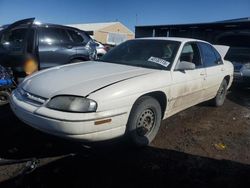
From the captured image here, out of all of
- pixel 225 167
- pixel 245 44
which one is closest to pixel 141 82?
pixel 225 167

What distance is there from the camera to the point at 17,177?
9.63 feet

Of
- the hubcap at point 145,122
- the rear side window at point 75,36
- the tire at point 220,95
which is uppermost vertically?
the rear side window at point 75,36

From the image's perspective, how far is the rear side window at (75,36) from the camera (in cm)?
764

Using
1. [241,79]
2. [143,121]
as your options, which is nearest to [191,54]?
[143,121]

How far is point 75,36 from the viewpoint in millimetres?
7758

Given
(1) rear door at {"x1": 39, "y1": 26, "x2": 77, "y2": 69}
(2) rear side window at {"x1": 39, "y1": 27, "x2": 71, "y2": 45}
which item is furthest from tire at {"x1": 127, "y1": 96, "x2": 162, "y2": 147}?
(2) rear side window at {"x1": 39, "y1": 27, "x2": 71, "y2": 45}

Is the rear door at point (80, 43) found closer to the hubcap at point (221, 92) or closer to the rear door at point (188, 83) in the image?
the rear door at point (188, 83)

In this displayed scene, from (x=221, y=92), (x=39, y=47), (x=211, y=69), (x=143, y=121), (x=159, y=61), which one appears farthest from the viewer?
(x=39, y=47)

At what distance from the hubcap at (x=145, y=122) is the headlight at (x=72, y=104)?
86 cm

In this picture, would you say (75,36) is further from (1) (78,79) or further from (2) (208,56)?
(1) (78,79)

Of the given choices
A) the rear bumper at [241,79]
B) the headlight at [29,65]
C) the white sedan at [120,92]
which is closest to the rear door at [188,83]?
the white sedan at [120,92]

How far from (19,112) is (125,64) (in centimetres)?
179

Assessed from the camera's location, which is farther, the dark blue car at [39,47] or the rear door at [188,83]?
the dark blue car at [39,47]

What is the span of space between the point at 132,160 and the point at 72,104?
1066 millimetres
